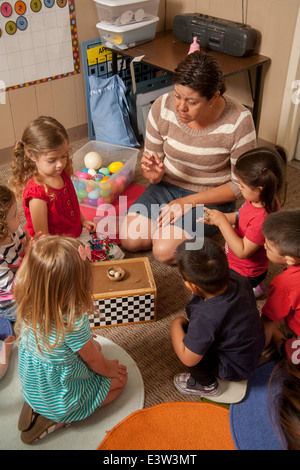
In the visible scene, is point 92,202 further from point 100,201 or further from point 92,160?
point 92,160

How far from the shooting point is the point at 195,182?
1901 millimetres

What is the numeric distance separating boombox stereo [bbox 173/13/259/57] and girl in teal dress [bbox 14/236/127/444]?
5.66ft

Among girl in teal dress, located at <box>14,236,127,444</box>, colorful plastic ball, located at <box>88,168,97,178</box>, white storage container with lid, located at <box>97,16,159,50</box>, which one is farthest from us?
white storage container with lid, located at <box>97,16,159,50</box>

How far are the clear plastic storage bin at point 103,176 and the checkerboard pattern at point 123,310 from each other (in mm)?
715

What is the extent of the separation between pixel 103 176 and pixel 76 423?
131 centimetres

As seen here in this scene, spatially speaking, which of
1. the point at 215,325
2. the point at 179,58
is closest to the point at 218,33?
the point at 179,58

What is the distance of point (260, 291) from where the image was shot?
1756mm

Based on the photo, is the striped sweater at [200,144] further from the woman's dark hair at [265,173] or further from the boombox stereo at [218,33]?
the boombox stereo at [218,33]

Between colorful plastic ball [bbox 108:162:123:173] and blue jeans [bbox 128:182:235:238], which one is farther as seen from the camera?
colorful plastic ball [bbox 108:162:123:173]

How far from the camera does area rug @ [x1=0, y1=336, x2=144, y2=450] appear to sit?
4.18ft

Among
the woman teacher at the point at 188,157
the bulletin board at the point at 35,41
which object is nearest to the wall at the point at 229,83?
the bulletin board at the point at 35,41

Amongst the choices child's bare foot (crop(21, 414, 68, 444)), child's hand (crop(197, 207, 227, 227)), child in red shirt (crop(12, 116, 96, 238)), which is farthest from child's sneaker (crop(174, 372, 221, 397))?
child in red shirt (crop(12, 116, 96, 238))

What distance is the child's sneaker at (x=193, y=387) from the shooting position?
1390mm

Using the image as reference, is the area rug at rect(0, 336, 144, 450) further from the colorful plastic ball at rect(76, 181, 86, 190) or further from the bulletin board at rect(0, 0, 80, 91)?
the bulletin board at rect(0, 0, 80, 91)
